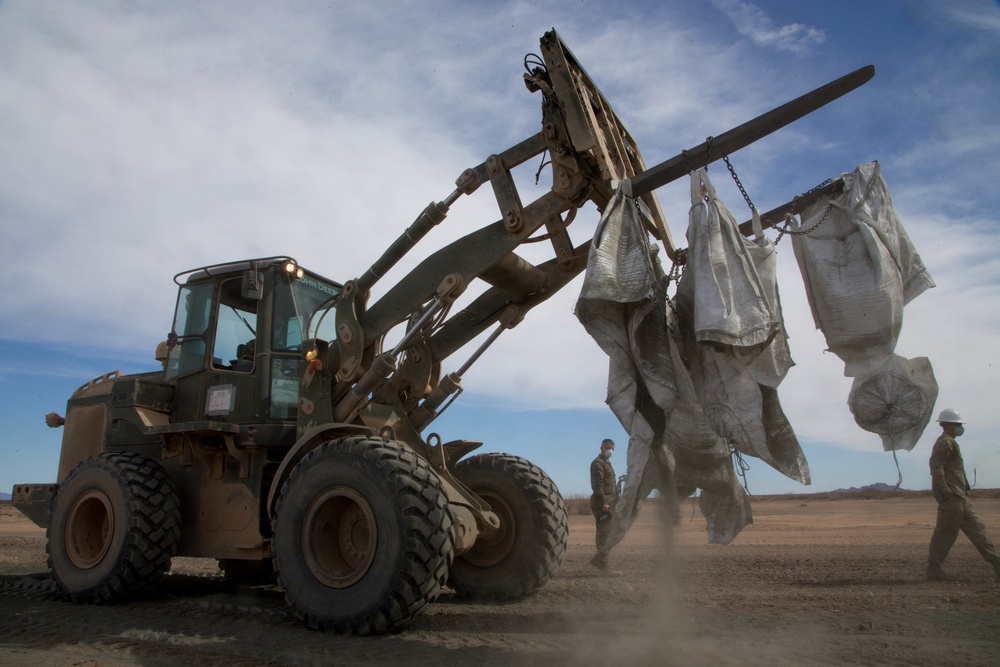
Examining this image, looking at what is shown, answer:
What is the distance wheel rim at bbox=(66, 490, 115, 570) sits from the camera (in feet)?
21.5

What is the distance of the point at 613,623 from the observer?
552 centimetres

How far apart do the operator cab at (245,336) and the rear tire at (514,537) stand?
1.97 metres

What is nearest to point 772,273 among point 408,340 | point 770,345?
point 770,345

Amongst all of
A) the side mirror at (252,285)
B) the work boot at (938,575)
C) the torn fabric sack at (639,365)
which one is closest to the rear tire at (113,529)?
the side mirror at (252,285)

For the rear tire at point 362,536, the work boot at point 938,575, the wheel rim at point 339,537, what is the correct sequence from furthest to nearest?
the work boot at point 938,575 < the wheel rim at point 339,537 < the rear tire at point 362,536

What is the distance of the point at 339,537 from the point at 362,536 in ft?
0.57

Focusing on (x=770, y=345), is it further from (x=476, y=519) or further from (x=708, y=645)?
(x=476, y=519)

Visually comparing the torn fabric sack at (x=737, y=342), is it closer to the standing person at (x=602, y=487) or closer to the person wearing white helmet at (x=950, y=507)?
the person wearing white helmet at (x=950, y=507)

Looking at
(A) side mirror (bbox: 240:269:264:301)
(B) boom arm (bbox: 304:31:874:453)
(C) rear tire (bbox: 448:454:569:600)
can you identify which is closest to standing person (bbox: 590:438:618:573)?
(C) rear tire (bbox: 448:454:569:600)

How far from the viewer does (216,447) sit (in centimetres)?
655

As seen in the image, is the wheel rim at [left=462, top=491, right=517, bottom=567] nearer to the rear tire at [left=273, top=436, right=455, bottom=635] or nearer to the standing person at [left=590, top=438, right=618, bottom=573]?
the rear tire at [left=273, top=436, right=455, bottom=635]

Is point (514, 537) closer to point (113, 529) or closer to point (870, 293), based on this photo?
point (113, 529)

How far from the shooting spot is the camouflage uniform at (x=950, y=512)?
756 cm

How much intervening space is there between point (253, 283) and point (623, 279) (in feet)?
11.6
